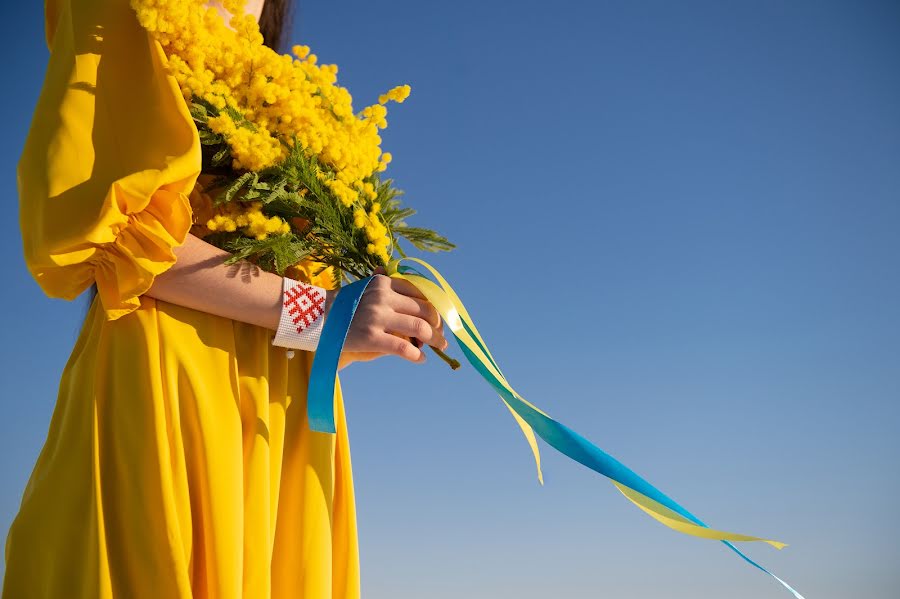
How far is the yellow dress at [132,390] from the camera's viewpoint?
1.27m

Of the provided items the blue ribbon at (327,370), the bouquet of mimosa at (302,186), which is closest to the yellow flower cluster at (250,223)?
the bouquet of mimosa at (302,186)

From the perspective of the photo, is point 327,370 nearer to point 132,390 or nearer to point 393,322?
point 393,322

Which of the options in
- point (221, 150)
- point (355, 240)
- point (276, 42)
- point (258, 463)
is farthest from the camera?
point (276, 42)

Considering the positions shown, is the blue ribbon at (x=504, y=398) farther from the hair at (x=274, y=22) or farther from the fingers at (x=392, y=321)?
the hair at (x=274, y=22)

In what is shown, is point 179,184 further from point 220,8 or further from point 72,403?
point 220,8

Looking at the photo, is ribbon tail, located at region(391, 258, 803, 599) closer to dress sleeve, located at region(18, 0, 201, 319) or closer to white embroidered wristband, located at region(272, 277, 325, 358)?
white embroidered wristband, located at region(272, 277, 325, 358)

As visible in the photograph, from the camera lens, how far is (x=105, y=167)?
1.35 meters

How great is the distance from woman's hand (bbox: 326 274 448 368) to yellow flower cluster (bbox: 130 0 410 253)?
127 mm

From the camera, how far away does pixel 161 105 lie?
4.52 ft

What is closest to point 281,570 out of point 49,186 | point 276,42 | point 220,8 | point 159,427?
point 159,427

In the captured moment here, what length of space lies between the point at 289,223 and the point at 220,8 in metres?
0.54

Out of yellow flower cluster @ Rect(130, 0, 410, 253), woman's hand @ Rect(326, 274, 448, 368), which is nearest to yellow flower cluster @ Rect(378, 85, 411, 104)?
yellow flower cluster @ Rect(130, 0, 410, 253)

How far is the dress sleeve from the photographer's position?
129cm

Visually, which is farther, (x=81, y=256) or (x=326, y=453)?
(x=326, y=453)
